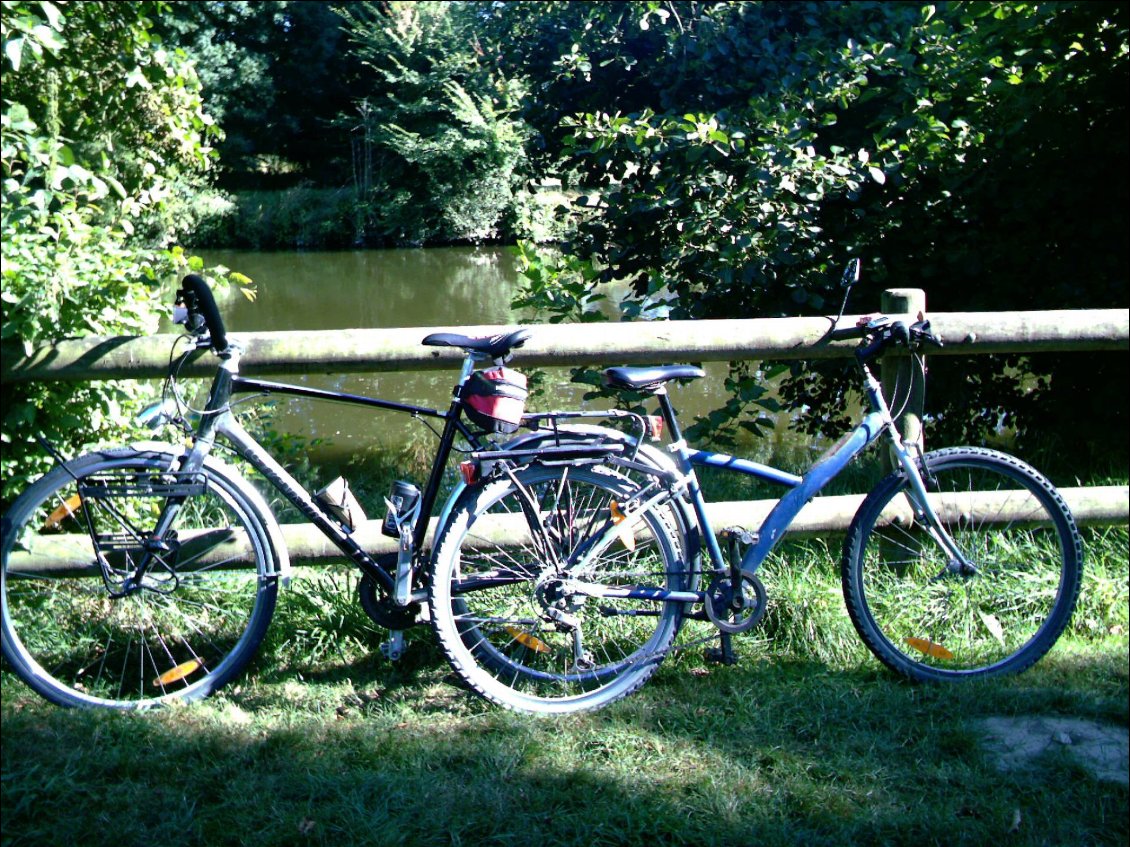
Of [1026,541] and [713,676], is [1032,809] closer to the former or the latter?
[713,676]

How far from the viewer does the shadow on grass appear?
2.85 metres

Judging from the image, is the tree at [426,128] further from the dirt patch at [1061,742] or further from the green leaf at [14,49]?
the dirt patch at [1061,742]

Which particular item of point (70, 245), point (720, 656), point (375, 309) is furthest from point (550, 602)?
point (375, 309)

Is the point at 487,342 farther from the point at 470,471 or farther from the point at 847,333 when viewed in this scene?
the point at 847,333

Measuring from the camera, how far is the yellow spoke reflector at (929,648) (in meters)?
3.72

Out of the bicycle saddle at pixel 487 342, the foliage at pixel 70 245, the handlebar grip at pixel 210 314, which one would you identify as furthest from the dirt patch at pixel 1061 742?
the foliage at pixel 70 245

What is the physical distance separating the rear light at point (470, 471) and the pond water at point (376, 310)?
0.45 metres

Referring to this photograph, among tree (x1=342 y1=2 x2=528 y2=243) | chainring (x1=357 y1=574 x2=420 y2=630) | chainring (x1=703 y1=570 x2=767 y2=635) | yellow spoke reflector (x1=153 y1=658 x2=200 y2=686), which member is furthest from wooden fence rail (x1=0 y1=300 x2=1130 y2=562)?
tree (x1=342 y1=2 x2=528 y2=243)

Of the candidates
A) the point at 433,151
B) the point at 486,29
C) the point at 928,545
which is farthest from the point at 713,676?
the point at 433,151

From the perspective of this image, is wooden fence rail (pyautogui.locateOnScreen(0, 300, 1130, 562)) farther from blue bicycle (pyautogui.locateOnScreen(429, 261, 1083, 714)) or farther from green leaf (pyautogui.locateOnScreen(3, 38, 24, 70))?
green leaf (pyautogui.locateOnScreen(3, 38, 24, 70))

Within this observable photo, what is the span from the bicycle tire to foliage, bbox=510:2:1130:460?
8.53ft

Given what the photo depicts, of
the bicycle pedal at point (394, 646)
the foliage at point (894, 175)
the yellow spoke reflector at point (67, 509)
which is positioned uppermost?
the foliage at point (894, 175)

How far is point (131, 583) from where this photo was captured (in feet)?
11.3

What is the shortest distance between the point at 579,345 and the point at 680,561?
2.46 ft
